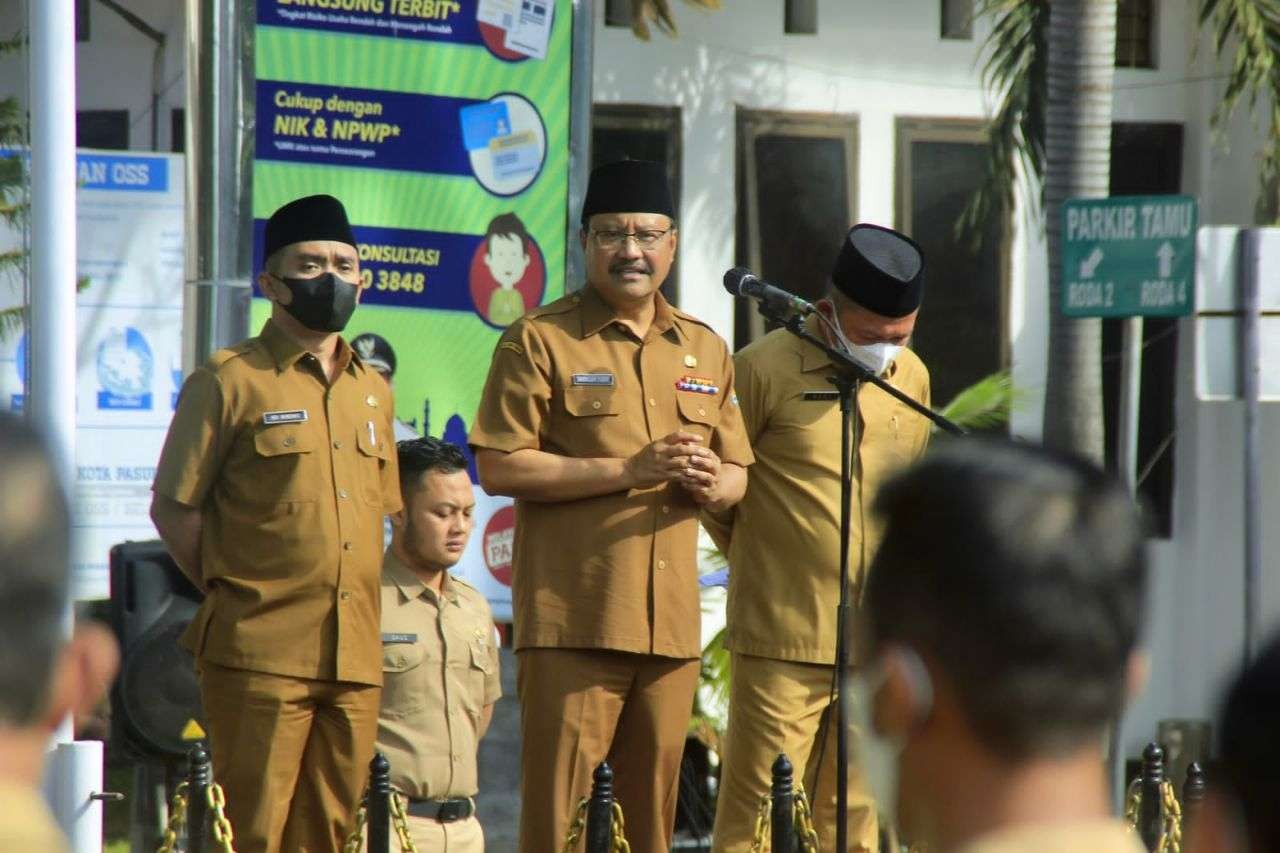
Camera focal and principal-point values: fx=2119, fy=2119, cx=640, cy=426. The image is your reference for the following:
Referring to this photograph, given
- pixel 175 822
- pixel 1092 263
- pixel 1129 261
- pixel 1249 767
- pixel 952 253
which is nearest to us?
pixel 1249 767

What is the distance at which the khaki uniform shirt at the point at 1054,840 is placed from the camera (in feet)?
5.67

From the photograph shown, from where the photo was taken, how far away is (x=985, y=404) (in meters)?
11.2

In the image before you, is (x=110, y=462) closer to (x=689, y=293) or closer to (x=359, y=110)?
(x=359, y=110)

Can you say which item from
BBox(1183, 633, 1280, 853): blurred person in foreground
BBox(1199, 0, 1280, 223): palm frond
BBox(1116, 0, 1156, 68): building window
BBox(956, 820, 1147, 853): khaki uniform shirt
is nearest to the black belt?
BBox(956, 820, 1147, 853): khaki uniform shirt

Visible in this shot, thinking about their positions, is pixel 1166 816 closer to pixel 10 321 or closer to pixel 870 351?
pixel 870 351

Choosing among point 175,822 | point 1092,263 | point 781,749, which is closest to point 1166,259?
point 1092,263

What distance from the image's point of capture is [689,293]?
11.6 metres

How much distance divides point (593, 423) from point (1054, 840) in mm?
4113

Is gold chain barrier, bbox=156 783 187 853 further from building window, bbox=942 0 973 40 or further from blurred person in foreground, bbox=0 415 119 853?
building window, bbox=942 0 973 40

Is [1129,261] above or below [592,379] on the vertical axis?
above

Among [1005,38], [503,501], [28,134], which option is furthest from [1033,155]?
[28,134]

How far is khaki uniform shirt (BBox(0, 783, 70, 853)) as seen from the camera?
1623 millimetres

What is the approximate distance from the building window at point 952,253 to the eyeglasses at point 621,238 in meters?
6.10

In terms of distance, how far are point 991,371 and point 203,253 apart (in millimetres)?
6052
